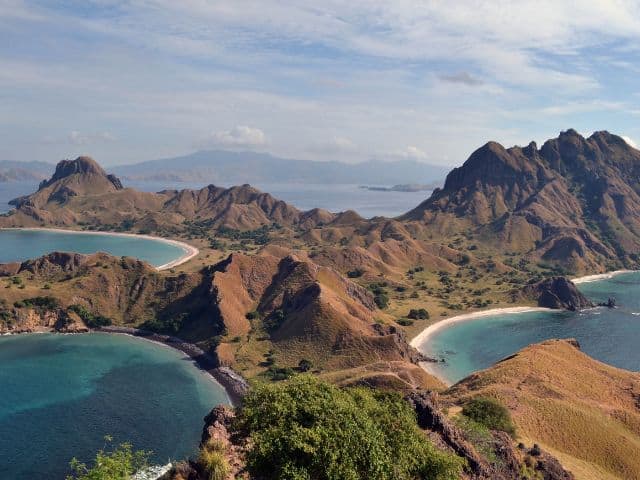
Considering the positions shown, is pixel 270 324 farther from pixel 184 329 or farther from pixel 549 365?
pixel 549 365

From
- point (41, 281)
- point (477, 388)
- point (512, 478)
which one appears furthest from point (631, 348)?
point (41, 281)

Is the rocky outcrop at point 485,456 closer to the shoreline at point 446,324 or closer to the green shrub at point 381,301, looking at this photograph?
the shoreline at point 446,324

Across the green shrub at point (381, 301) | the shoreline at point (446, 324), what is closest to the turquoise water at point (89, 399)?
the shoreline at point (446, 324)

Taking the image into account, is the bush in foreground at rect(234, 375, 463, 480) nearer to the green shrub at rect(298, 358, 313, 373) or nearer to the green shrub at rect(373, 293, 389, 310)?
the green shrub at rect(298, 358, 313, 373)

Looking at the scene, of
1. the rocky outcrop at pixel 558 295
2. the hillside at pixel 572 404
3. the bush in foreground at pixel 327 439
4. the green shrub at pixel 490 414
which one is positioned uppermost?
the bush in foreground at pixel 327 439

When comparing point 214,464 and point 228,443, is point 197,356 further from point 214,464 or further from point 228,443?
point 214,464

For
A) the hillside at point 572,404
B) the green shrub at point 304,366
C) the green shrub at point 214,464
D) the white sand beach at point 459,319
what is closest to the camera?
the green shrub at point 214,464
